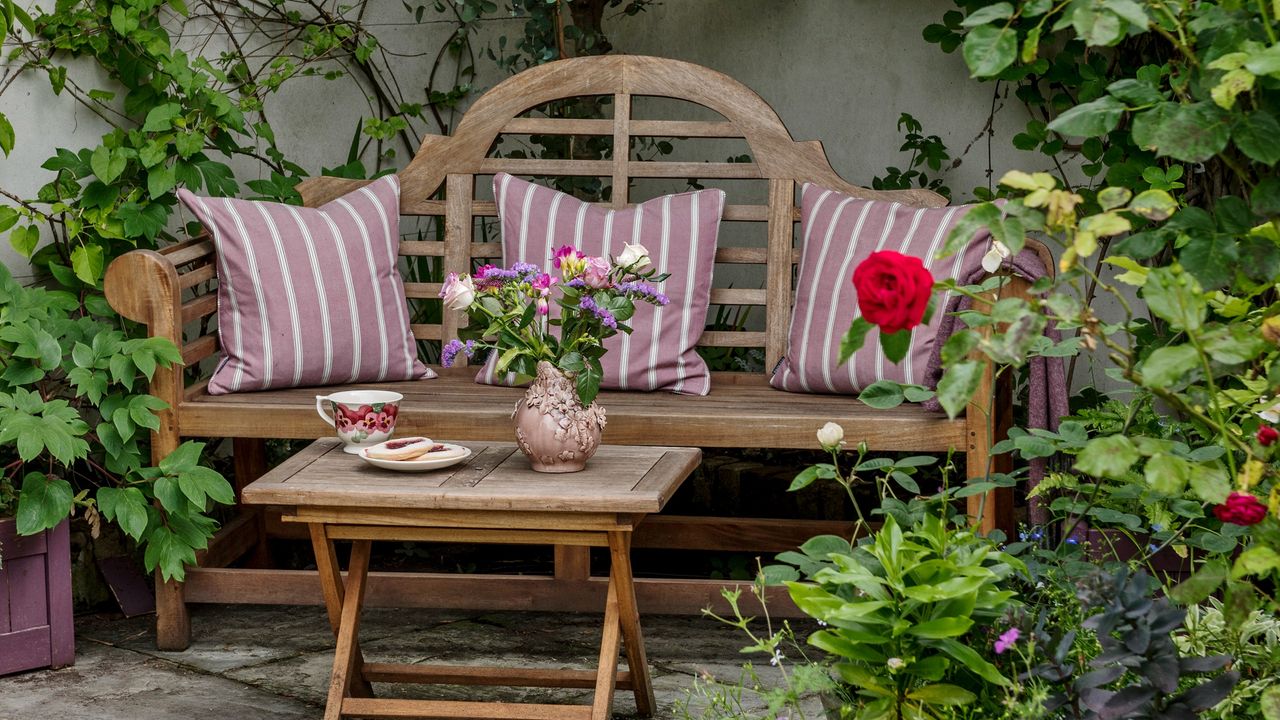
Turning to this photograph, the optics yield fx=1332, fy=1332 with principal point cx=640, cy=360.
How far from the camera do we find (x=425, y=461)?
2312 millimetres

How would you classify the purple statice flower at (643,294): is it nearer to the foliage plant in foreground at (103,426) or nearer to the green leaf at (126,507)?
the foliage plant in foreground at (103,426)

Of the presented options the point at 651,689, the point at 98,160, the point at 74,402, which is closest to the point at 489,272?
the point at 651,689

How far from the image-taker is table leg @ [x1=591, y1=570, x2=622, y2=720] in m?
2.23

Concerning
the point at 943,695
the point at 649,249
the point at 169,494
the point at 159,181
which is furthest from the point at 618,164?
the point at 943,695

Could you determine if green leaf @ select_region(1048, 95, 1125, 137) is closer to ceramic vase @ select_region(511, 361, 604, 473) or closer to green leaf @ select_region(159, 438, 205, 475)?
ceramic vase @ select_region(511, 361, 604, 473)

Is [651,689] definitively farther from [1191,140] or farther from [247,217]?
[1191,140]

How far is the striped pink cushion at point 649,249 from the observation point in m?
3.13

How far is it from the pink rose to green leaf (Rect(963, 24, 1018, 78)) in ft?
3.27

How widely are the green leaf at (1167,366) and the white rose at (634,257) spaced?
3.49 ft

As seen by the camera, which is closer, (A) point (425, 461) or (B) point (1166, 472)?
(B) point (1166, 472)

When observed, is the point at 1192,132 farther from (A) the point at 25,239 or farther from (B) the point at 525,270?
(A) the point at 25,239

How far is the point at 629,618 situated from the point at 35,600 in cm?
132

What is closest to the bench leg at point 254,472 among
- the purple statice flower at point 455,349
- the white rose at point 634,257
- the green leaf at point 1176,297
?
the purple statice flower at point 455,349

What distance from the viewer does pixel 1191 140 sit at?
1310 millimetres
